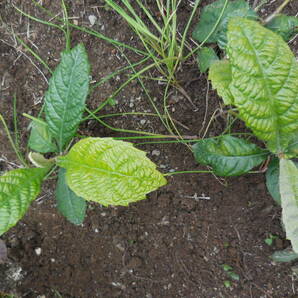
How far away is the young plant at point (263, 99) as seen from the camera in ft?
3.29

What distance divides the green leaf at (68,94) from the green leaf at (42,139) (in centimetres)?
6

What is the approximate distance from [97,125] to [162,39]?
0.49 metres

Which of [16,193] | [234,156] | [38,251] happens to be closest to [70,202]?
[16,193]

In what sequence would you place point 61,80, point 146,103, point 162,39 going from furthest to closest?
point 146,103, point 162,39, point 61,80

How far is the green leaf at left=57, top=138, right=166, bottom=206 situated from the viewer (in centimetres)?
106

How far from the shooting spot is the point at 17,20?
1.73 meters

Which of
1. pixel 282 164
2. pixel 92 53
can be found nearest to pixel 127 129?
pixel 92 53

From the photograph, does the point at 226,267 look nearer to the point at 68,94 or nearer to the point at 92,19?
the point at 68,94

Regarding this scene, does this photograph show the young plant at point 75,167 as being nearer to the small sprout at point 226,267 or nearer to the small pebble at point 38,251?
the small pebble at point 38,251

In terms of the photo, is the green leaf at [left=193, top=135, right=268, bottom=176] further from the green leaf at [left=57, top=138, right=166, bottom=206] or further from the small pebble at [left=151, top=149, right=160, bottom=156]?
the small pebble at [left=151, top=149, right=160, bottom=156]

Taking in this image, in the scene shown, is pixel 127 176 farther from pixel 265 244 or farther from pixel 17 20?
pixel 17 20

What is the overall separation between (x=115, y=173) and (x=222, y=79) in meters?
0.51

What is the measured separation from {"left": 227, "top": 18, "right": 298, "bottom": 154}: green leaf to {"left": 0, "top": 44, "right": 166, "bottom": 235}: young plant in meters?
0.34

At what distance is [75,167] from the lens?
1.14m
